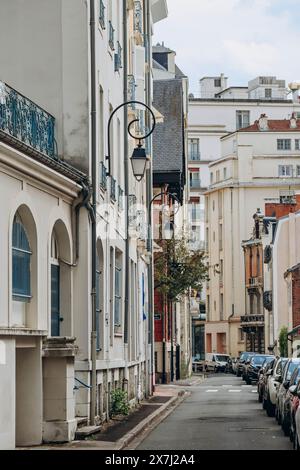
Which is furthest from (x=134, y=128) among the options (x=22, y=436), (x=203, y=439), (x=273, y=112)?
(x=273, y=112)

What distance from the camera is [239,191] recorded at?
10856 cm

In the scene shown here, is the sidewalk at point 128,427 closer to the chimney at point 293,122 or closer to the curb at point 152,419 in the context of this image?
the curb at point 152,419

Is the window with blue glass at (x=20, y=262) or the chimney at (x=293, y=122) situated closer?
the window with blue glass at (x=20, y=262)

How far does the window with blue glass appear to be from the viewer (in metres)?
19.0

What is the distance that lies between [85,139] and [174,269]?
3141 cm

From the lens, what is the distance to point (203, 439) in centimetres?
2247

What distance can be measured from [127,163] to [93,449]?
13.6m

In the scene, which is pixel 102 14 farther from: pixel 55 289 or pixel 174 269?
pixel 174 269

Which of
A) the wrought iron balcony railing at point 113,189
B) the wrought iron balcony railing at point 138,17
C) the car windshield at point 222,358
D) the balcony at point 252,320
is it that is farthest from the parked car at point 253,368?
the balcony at point 252,320

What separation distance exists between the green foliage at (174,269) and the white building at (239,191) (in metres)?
52.0

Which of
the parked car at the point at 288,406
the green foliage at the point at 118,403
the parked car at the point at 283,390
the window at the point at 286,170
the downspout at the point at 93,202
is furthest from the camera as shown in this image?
the window at the point at 286,170

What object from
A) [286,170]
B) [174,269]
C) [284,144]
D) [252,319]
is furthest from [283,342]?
[284,144]

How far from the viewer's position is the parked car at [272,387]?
30147 mm
